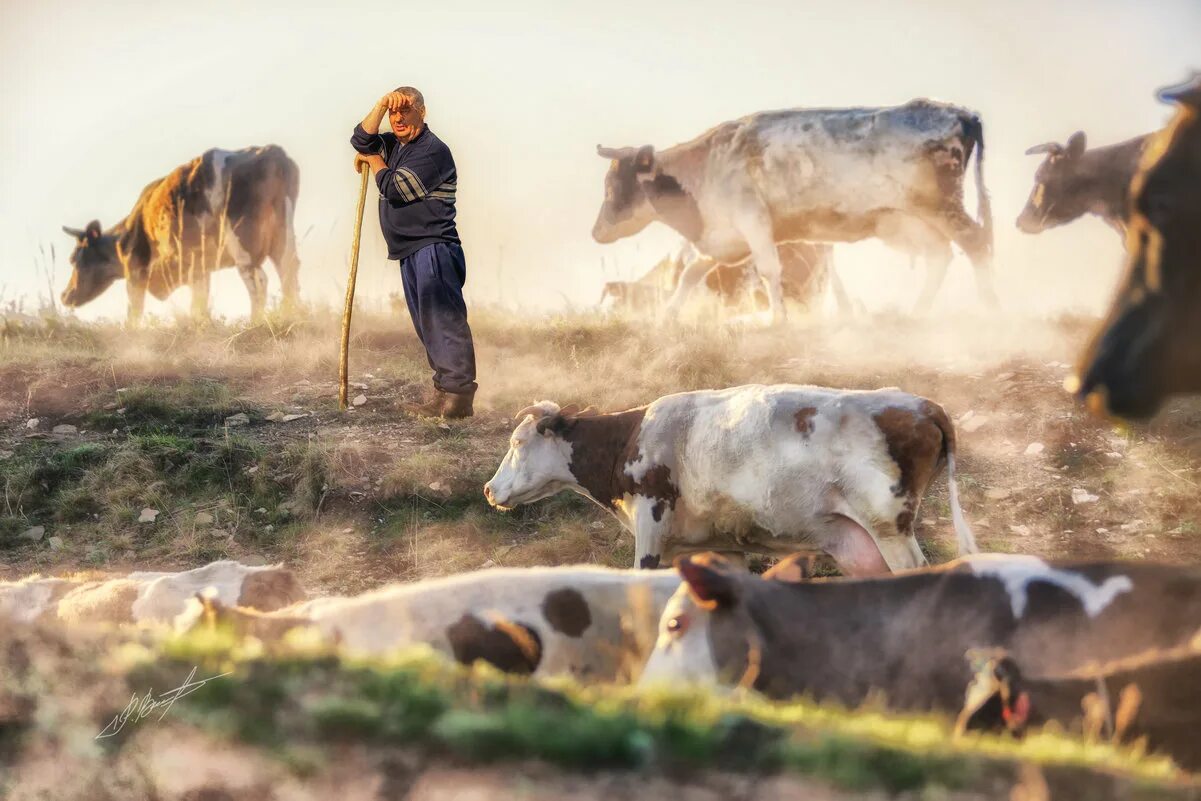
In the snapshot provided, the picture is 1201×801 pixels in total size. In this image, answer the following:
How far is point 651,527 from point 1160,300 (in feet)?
16.7

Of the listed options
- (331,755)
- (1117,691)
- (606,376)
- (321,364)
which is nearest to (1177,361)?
(1117,691)

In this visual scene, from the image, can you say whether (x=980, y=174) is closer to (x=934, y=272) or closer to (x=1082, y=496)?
(x=934, y=272)

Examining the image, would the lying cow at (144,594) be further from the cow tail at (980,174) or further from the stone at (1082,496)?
the cow tail at (980,174)

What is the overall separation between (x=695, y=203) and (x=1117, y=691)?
428 inches

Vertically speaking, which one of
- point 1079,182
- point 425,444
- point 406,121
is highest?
point 406,121

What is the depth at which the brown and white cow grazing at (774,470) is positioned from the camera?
767 cm

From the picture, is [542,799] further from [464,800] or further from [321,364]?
[321,364]

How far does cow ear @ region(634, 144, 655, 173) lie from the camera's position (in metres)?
15.3

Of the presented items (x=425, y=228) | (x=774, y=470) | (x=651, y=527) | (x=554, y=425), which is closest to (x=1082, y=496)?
(x=774, y=470)

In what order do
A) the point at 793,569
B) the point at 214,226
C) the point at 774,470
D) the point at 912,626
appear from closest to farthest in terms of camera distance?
1. the point at 912,626
2. the point at 793,569
3. the point at 774,470
4. the point at 214,226

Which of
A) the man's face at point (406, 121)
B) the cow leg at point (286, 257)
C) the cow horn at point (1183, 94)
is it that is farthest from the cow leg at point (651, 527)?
the cow leg at point (286, 257)

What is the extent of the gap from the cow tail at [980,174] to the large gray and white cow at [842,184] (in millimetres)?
11

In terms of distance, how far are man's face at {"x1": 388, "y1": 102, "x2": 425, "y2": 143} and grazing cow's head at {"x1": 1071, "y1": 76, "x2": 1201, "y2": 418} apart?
692 cm

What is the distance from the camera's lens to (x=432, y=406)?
34.9ft
